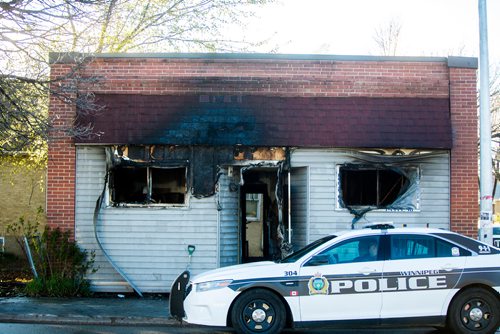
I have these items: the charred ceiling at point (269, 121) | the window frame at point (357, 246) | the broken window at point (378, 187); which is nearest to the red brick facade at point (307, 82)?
the charred ceiling at point (269, 121)

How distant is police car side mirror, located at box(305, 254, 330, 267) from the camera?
845 centimetres

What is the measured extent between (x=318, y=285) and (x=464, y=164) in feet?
19.6

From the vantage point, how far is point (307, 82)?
12766mm

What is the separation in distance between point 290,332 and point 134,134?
5403 mm

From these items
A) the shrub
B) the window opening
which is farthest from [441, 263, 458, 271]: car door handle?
the shrub

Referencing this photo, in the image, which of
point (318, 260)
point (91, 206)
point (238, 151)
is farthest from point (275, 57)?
point (318, 260)

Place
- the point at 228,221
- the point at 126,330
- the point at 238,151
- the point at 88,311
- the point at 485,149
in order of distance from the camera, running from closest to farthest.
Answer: the point at 126,330 → the point at 88,311 → the point at 485,149 → the point at 238,151 → the point at 228,221

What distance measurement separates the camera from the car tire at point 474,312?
8398mm

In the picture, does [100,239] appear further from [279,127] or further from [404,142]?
[404,142]

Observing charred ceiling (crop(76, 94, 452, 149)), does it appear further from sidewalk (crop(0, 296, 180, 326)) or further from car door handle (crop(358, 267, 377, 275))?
car door handle (crop(358, 267, 377, 275))

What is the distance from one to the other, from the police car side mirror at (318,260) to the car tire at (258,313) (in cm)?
68

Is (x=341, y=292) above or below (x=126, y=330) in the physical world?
above

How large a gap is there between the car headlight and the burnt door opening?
5101mm

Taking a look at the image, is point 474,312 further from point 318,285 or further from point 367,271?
point 318,285
